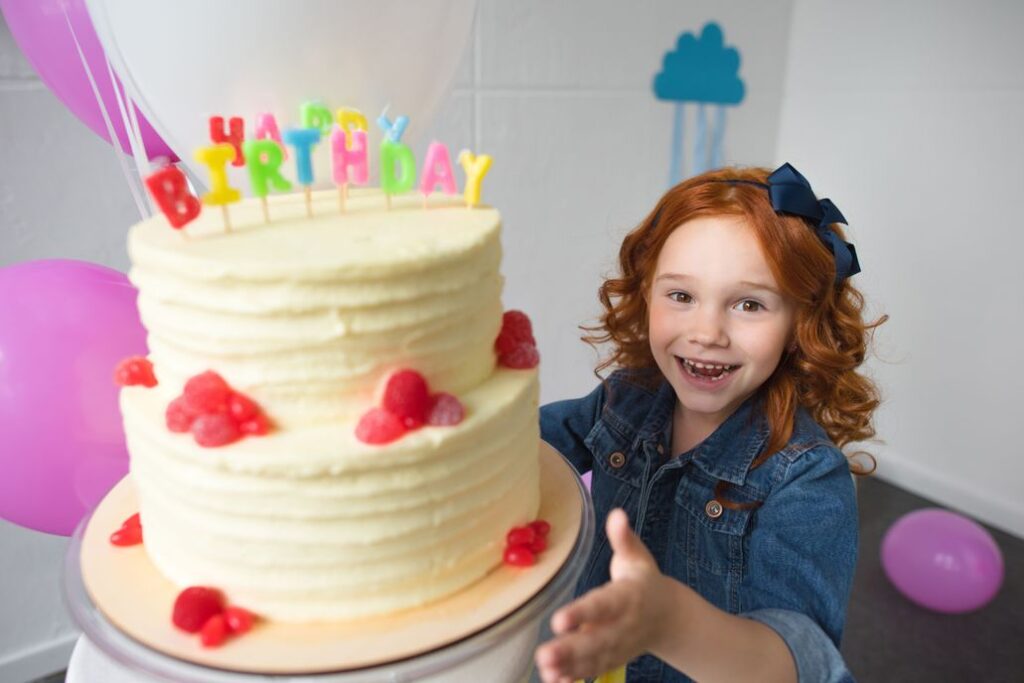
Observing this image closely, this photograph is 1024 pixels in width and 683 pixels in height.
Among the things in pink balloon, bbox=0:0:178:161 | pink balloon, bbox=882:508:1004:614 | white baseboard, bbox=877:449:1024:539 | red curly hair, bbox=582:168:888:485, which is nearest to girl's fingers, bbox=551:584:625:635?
red curly hair, bbox=582:168:888:485

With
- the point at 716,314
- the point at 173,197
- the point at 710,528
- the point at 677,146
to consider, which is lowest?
the point at 710,528

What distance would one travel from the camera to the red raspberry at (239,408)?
658 mm

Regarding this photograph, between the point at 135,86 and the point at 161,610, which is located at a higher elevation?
the point at 135,86

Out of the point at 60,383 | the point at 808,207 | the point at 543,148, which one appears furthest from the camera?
the point at 543,148

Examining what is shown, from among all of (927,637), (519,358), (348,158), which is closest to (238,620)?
(519,358)

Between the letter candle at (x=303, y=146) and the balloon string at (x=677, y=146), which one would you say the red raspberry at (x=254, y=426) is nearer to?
the letter candle at (x=303, y=146)

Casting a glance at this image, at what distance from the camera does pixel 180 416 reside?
0.67 m

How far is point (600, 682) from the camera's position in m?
0.96

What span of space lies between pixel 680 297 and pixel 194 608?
0.79 metres

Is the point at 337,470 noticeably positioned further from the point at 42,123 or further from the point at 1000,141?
the point at 1000,141

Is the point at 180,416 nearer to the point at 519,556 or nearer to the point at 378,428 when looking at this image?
the point at 378,428

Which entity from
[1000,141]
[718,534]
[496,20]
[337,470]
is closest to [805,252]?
[718,534]

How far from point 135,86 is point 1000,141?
254 cm

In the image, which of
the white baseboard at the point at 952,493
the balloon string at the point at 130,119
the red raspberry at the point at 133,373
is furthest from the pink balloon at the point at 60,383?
the white baseboard at the point at 952,493
